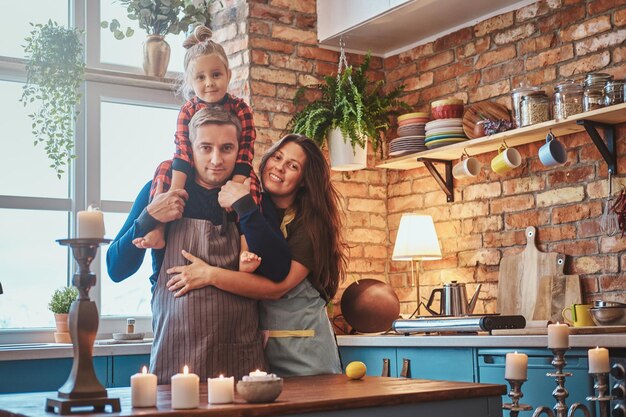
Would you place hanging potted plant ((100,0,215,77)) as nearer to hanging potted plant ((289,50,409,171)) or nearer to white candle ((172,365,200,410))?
hanging potted plant ((289,50,409,171))

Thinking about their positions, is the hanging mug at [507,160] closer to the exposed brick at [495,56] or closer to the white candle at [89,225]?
the exposed brick at [495,56]

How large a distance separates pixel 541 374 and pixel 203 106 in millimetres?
1607

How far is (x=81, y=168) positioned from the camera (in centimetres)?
439

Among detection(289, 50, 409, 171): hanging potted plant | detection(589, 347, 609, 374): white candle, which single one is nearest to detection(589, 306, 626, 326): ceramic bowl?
detection(589, 347, 609, 374): white candle

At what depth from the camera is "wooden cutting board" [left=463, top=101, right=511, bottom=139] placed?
13.7ft

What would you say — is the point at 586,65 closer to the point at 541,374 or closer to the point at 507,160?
the point at 507,160

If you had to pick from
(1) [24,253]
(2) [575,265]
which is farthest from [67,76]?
(2) [575,265]

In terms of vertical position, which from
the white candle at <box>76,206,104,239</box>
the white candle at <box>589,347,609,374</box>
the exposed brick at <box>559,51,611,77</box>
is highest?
the exposed brick at <box>559,51,611,77</box>

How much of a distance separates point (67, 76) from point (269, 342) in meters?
2.21

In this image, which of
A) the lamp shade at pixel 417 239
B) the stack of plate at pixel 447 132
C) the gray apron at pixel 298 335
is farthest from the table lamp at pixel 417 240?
the gray apron at pixel 298 335

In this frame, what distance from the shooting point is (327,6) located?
468cm

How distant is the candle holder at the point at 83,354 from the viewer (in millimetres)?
1775

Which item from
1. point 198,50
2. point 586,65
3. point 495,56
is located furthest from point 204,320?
point 495,56

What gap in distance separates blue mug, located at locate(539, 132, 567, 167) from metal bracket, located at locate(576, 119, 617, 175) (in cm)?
13
